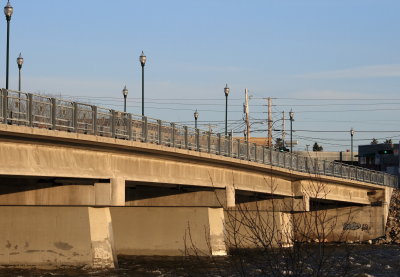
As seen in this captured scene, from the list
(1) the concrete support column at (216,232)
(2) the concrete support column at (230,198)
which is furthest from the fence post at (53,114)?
(2) the concrete support column at (230,198)

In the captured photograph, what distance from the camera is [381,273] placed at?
3497 cm

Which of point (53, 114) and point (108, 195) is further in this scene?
point (108, 195)

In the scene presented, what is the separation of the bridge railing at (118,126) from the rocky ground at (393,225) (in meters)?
11.1

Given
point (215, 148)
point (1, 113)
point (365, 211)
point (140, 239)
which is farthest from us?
point (365, 211)

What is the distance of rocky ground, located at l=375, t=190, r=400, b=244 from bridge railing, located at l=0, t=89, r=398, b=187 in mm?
11105

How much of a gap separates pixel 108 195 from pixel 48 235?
129 inches

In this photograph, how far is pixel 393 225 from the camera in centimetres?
6931

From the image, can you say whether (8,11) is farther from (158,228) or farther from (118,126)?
(158,228)

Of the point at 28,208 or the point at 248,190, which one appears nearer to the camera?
the point at 28,208

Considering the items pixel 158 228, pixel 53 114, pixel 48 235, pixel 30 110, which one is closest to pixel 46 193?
pixel 48 235

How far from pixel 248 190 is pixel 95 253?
Result: 781 inches

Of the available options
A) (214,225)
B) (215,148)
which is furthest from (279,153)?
(214,225)

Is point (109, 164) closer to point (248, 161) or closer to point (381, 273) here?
point (381, 273)

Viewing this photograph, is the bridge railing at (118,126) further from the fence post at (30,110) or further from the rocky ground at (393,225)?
the rocky ground at (393,225)
